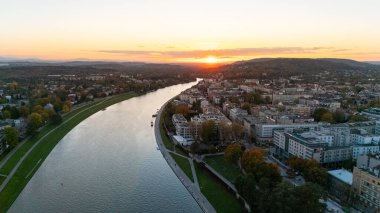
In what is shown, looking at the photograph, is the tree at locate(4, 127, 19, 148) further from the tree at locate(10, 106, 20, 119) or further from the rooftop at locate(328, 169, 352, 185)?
the rooftop at locate(328, 169, 352, 185)

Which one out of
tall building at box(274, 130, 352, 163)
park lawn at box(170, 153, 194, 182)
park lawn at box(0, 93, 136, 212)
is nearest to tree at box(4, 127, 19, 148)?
park lawn at box(0, 93, 136, 212)

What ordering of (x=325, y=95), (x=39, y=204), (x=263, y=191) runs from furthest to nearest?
(x=325, y=95) < (x=39, y=204) < (x=263, y=191)

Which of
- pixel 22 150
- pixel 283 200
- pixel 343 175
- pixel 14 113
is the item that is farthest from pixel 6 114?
pixel 343 175

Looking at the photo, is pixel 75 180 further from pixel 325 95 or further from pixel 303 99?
pixel 325 95

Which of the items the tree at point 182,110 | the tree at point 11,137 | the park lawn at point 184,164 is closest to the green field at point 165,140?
the park lawn at point 184,164

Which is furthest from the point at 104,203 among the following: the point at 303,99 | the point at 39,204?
the point at 303,99
